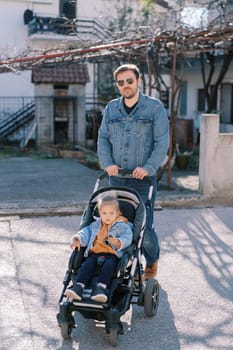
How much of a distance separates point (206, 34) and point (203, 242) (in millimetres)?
4016

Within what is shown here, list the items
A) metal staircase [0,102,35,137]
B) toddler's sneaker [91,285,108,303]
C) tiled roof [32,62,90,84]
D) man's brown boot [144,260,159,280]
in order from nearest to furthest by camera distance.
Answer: toddler's sneaker [91,285,108,303] < man's brown boot [144,260,159,280] < tiled roof [32,62,90,84] < metal staircase [0,102,35,137]

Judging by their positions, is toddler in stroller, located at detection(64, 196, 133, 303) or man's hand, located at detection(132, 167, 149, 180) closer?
toddler in stroller, located at detection(64, 196, 133, 303)

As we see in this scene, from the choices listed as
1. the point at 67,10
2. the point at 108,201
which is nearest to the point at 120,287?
the point at 108,201

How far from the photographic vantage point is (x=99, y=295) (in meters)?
3.57

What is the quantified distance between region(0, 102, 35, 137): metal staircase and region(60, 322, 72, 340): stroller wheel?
15.5 metres

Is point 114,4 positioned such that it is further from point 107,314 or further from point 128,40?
point 107,314

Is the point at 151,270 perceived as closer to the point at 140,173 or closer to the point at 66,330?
the point at 140,173

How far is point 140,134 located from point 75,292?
149 cm

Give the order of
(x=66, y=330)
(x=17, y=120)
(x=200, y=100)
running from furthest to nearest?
1. (x=17, y=120)
2. (x=200, y=100)
3. (x=66, y=330)

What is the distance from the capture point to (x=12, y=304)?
4395mm

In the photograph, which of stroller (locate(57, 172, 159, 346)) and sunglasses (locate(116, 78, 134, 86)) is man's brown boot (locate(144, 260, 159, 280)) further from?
sunglasses (locate(116, 78, 134, 86))

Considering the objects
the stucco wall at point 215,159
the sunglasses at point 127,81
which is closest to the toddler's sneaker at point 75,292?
the sunglasses at point 127,81

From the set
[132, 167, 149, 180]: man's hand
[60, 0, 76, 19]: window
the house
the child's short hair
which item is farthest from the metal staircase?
the child's short hair

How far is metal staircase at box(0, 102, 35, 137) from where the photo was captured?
18903 millimetres
